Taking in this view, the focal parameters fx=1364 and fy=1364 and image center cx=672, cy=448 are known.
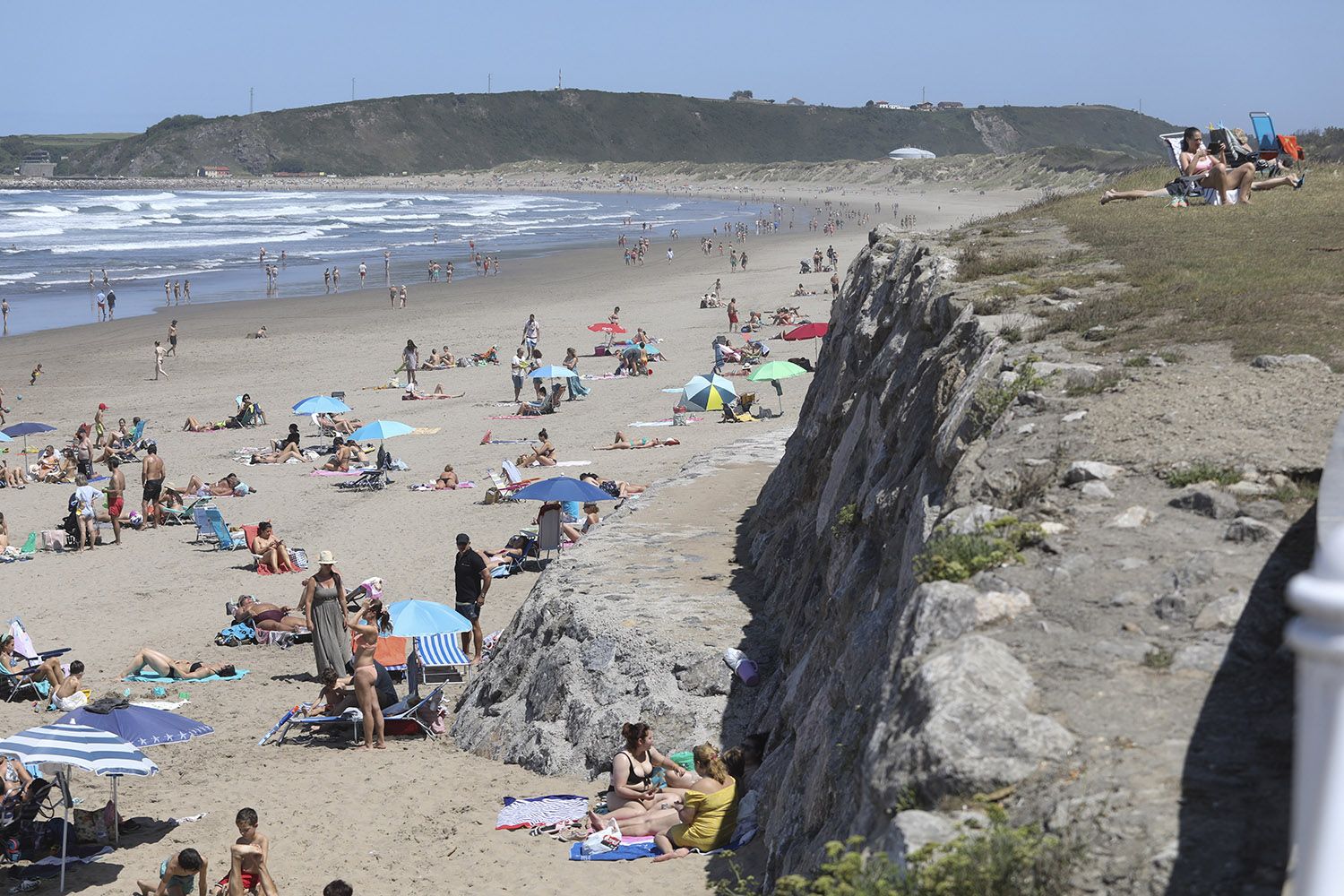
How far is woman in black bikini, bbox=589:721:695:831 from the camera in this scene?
838cm

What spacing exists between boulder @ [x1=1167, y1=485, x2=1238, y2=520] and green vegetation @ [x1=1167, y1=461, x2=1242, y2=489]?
96 mm

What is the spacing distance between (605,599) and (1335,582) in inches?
346

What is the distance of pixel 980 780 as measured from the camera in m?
3.93

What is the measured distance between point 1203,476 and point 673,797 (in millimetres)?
4080

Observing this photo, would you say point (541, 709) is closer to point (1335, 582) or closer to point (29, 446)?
point (1335, 582)

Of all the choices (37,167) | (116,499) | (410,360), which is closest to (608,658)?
(116,499)

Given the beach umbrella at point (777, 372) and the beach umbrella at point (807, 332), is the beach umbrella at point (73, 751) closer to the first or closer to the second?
the beach umbrella at point (777, 372)

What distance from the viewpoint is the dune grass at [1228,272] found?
26.2 ft

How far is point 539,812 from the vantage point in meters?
8.89

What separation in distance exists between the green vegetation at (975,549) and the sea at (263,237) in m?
40.4

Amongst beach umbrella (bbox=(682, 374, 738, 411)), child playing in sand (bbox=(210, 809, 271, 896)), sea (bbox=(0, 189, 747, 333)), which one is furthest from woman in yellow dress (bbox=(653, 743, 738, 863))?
sea (bbox=(0, 189, 747, 333))

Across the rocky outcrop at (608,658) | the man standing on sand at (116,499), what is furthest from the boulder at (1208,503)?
the man standing on sand at (116,499)

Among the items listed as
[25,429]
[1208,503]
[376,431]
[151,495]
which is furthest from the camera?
[25,429]

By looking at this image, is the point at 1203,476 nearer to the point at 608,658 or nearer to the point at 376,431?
the point at 608,658
